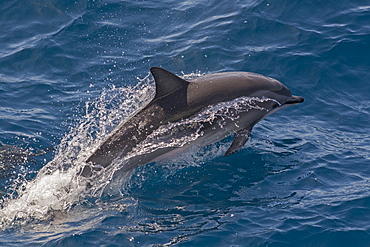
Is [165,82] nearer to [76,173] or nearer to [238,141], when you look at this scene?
[238,141]

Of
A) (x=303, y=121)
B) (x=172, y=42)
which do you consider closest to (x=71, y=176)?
(x=303, y=121)

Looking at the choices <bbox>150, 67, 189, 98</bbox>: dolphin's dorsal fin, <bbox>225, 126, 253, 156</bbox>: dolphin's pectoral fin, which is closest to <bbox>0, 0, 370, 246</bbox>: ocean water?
<bbox>225, 126, 253, 156</bbox>: dolphin's pectoral fin

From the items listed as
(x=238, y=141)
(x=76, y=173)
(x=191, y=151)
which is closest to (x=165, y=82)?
(x=191, y=151)

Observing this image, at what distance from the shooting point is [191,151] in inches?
356

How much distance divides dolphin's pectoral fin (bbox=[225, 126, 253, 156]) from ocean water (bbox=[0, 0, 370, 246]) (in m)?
0.29

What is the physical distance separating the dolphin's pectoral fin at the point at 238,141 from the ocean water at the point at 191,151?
29cm

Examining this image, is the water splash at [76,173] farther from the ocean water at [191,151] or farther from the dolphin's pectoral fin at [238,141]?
the dolphin's pectoral fin at [238,141]

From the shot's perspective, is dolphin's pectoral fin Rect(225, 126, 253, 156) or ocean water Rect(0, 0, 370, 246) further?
dolphin's pectoral fin Rect(225, 126, 253, 156)

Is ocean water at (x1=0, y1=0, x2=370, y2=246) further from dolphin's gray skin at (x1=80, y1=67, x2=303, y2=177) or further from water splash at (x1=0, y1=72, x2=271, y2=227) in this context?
dolphin's gray skin at (x1=80, y1=67, x2=303, y2=177)

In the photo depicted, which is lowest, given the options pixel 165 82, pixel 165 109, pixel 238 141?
pixel 238 141

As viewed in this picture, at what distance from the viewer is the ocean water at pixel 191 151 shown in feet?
24.7

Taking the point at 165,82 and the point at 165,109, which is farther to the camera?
the point at 165,109

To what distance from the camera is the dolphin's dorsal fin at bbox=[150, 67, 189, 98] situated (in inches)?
320

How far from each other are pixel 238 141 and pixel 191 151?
0.87m
